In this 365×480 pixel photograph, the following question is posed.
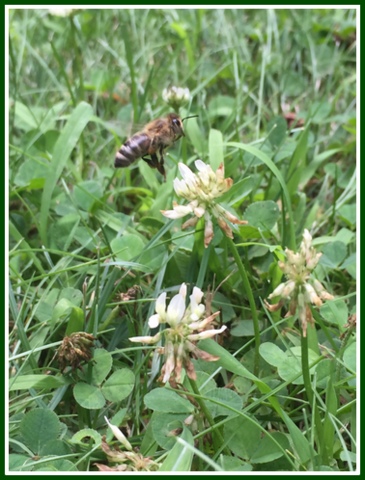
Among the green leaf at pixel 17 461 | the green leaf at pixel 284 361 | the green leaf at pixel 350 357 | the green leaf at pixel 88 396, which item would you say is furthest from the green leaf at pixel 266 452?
the green leaf at pixel 17 461

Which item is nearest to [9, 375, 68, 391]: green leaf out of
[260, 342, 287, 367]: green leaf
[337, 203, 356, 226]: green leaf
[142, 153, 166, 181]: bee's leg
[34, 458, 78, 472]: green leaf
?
[34, 458, 78, 472]: green leaf

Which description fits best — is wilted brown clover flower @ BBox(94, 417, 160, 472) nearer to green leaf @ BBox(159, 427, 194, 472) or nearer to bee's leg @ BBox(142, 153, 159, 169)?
green leaf @ BBox(159, 427, 194, 472)

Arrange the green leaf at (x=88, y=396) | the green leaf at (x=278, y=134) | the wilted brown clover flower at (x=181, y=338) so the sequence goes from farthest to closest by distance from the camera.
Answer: the green leaf at (x=278, y=134) < the green leaf at (x=88, y=396) < the wilted brown clover flower at (x=181, y=338)

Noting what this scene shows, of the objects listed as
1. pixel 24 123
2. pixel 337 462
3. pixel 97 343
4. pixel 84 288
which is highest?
pixel 24 123

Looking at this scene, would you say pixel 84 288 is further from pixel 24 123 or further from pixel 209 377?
pixel 24 123

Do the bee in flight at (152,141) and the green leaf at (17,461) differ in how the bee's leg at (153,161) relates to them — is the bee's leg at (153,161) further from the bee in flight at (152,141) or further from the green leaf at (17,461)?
the green leaf at (17,461)

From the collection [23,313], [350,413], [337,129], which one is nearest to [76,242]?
[23,313]

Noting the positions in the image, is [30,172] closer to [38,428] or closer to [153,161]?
[153,161]
